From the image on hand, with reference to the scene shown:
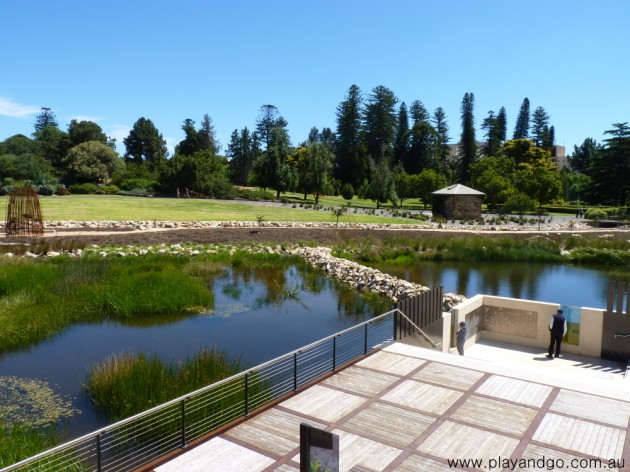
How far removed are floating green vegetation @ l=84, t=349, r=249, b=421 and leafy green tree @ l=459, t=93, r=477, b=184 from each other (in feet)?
239

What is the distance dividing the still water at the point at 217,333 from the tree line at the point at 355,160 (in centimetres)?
3474

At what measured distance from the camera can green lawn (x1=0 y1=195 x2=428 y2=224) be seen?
36.8 metres

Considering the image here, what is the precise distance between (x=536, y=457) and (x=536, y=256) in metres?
24.8

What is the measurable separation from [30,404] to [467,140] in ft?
255

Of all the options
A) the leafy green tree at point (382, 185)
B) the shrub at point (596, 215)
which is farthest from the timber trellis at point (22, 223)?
the shrub at point (596, 215)

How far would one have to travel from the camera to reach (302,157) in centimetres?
6756

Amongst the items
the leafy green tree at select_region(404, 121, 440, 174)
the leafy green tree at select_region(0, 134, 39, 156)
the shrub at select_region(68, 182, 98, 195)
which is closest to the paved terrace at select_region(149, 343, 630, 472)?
the shrub at select_region(68, 182, 98, 195)

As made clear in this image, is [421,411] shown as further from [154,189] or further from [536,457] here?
[154,189]

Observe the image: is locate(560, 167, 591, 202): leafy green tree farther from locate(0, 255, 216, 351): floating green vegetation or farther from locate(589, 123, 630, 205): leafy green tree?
locate(0, 255, 216, 351): floating green vegetation

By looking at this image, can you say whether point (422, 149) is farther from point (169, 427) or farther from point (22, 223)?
point (169, 427)

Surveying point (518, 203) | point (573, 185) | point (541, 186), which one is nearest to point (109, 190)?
point (518, 203)

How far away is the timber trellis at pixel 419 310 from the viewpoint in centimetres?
1101

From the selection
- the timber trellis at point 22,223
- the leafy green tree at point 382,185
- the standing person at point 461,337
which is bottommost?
the standing person at point 461,337

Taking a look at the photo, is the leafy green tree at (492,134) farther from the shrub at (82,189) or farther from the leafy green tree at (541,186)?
the shrub at (82,189)
